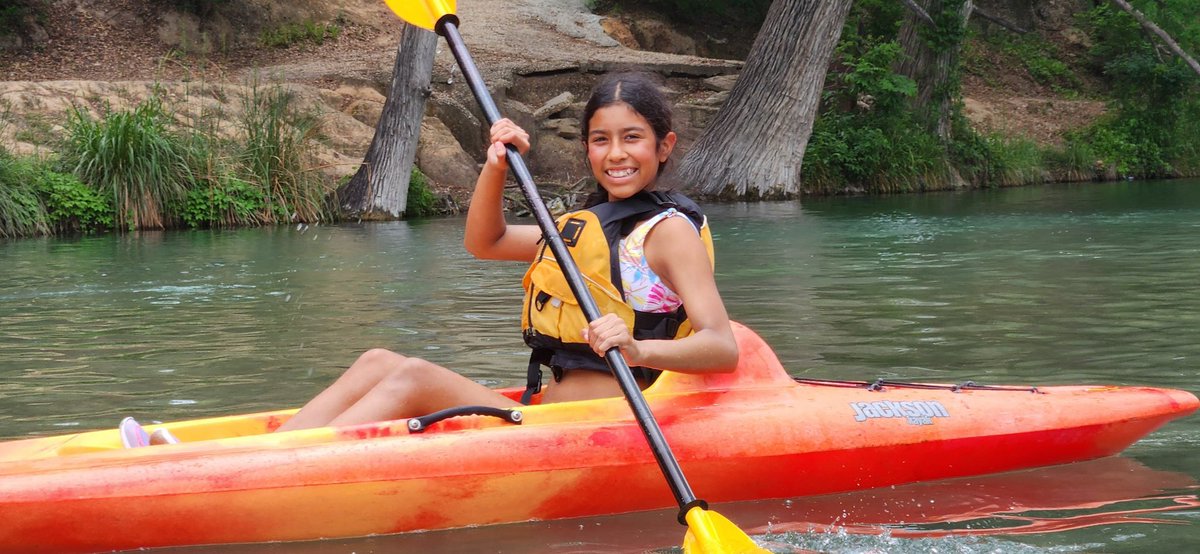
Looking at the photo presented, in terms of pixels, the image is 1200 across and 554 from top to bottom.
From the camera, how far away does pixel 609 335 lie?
307cm

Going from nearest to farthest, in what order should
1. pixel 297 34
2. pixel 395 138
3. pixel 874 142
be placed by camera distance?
pixel 395 138
pixel 874 142
pixel 297 34

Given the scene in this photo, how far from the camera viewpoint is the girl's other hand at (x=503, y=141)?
344cm

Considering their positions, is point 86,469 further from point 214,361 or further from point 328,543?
point 214,361

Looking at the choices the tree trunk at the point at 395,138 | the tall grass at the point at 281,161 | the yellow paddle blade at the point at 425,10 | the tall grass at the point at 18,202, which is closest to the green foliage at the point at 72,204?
the tall grass at the point at 18,202

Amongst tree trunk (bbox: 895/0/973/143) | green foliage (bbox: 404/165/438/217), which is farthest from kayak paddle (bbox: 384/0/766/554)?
tree trunk (bbox: 895/0/973/143)

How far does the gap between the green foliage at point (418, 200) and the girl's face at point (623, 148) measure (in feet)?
34.2

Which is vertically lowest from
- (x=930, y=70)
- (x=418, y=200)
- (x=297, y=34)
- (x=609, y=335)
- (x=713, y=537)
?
(x=418, y=200)

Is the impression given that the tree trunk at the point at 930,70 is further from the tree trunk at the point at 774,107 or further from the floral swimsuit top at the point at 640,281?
the floral swimsuit top at the point at 640,281

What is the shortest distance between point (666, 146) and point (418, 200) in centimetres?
1048

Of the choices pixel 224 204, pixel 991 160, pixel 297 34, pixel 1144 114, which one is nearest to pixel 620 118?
pixel 224 204

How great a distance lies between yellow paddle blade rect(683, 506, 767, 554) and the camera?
282 cm

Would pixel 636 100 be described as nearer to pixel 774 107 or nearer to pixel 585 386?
pixel 585 386

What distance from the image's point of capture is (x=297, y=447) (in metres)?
3.14

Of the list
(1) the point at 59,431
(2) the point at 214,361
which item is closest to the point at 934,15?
(2) the point at 214,361
